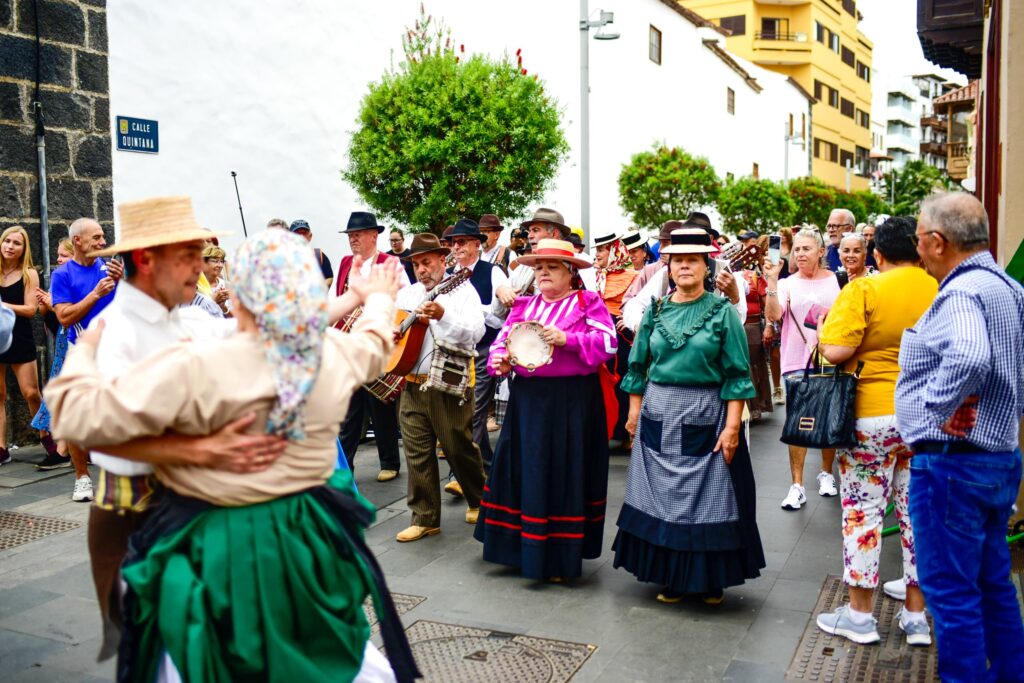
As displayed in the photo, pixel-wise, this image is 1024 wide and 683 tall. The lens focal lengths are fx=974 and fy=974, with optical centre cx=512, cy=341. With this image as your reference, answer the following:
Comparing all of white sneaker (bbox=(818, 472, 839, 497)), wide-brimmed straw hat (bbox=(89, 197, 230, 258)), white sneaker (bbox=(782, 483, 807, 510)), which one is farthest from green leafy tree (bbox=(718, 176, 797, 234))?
wide-brimmed straw hat (bbox=(89, 197, 230, 258))

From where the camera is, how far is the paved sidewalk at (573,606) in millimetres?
4520

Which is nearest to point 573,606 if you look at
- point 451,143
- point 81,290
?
point 81,290

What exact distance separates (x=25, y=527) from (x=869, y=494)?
5.65 meters

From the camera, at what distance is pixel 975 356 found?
3.64 m

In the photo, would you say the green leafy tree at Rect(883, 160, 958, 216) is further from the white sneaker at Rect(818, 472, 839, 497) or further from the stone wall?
the stone wall

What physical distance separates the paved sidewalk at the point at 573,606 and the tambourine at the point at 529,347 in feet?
4.23

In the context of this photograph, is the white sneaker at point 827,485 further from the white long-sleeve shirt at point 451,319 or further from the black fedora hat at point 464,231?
the black fedora hat at point 464,231

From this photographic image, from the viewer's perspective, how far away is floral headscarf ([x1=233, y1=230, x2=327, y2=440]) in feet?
8.62

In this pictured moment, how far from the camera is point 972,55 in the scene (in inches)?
442

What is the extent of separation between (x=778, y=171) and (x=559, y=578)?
4263cm

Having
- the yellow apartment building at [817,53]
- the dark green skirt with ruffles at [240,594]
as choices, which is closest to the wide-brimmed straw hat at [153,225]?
the dark green skirt with ruffles at [240,594]

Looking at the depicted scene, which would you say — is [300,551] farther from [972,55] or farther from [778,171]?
[778,171]

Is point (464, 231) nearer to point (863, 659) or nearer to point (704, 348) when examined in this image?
point (704, 348)

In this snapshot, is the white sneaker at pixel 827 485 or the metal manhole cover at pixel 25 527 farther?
the white sneaker at pixel 827 485
